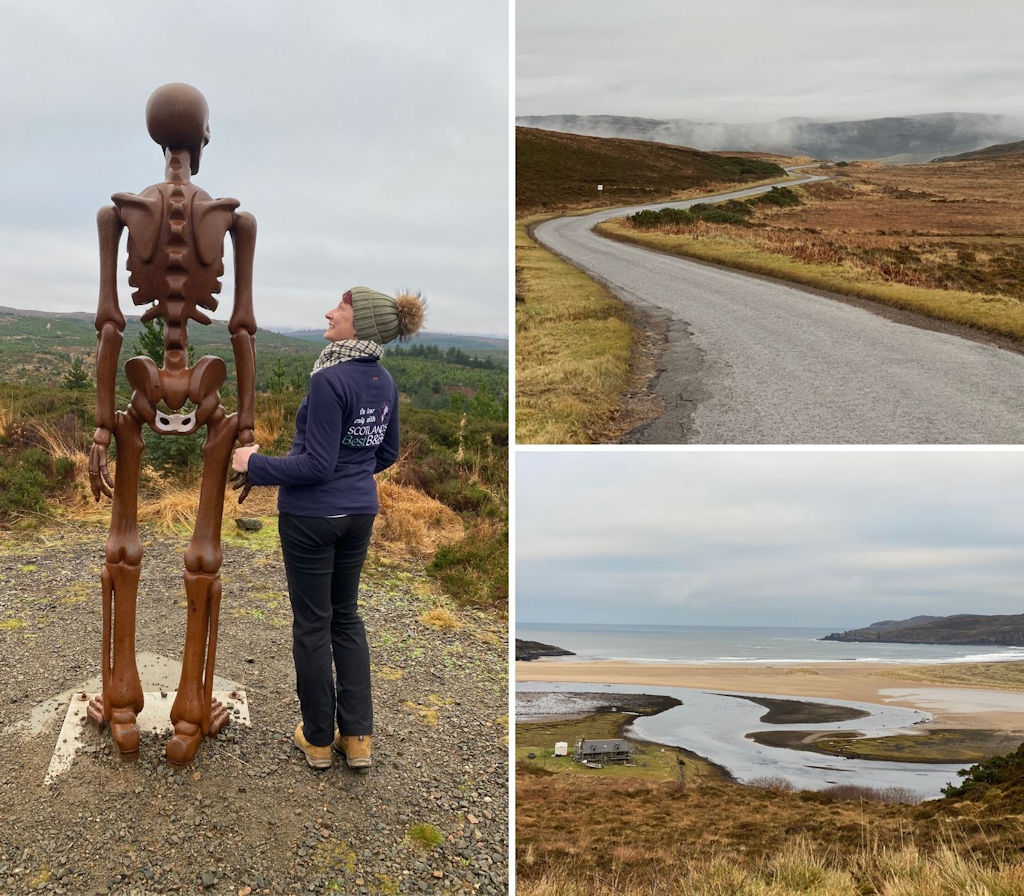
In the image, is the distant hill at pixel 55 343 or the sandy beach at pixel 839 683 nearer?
the sandy beach at pixel 839 683

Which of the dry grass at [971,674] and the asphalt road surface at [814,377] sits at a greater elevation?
the asphalt road surface at [814,377]

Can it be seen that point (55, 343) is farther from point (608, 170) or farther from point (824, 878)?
point (824, 878)

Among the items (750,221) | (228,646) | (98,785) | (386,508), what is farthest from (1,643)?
(750,221)

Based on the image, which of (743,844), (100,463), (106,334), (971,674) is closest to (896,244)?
(971,674)

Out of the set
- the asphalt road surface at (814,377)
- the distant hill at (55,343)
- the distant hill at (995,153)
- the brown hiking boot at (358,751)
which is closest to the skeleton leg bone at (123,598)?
the brown hiking boot at (358,751)

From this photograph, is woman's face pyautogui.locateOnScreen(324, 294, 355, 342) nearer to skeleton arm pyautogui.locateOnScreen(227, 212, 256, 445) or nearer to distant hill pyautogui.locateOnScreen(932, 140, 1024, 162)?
skeleton arm pyautogui.locateOnScreen(227, 212, 256, 445)

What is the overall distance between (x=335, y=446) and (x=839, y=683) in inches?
512

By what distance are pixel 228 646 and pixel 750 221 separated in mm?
30827

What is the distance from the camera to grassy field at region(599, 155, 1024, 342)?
16256 mm

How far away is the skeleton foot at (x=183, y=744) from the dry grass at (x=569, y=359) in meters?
4.03

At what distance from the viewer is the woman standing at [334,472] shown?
3594mm

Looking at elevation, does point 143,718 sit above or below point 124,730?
below

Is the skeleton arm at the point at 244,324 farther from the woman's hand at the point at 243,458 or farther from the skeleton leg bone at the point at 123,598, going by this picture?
the skeleton leg bone at the point at 123,598

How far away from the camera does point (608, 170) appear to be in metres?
53.7
